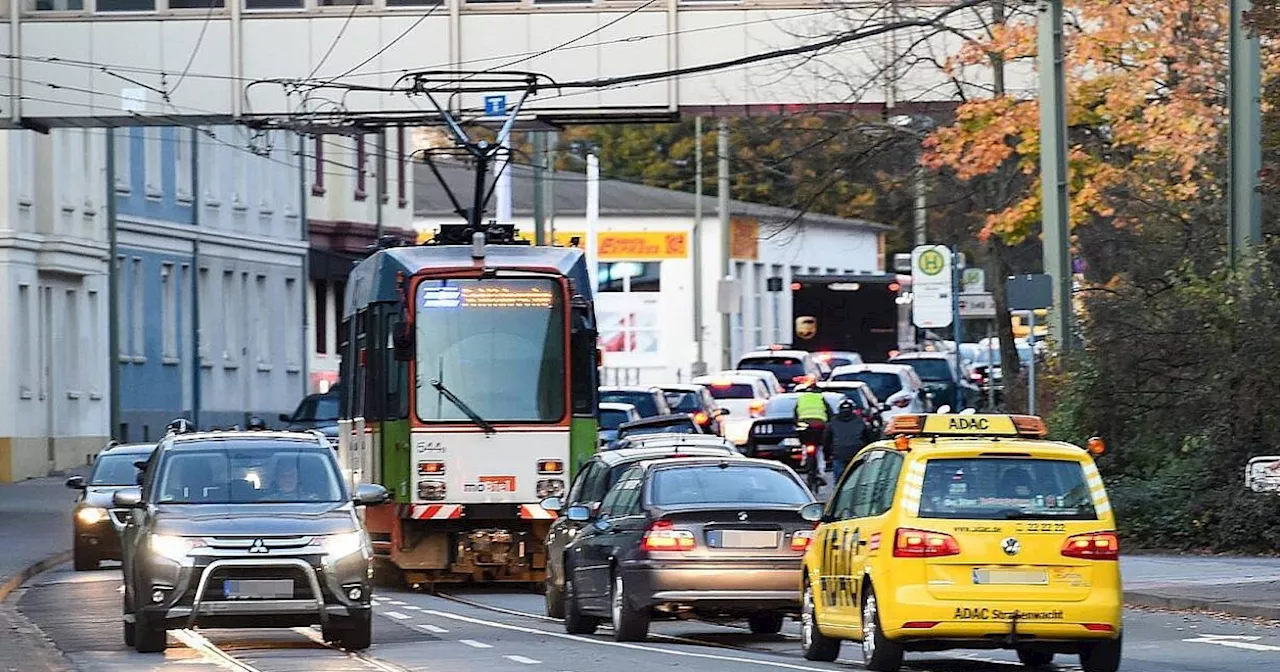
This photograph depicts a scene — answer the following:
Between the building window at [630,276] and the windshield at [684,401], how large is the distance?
50887mm

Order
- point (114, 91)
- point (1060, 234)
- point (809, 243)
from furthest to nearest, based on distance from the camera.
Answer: point (809, 243)
point (114, 91)
point (1060, 234)

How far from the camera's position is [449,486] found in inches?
1076

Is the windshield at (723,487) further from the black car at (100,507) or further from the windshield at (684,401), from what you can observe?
the windshield at (684,401)

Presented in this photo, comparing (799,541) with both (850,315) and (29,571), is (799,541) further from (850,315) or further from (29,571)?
(850,315)

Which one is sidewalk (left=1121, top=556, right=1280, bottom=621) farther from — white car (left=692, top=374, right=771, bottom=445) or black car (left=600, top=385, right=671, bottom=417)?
white car (left=692, top=374, right=771, bottom=445)

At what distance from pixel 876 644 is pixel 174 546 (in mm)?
5421

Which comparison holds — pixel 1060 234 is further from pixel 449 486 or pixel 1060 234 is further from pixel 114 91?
pixel 114 91

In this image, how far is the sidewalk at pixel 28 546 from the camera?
1927cm

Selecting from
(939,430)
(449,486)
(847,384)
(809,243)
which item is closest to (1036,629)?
(939,430)

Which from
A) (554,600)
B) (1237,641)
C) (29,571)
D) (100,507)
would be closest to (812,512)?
(1237,641)

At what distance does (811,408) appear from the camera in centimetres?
4344

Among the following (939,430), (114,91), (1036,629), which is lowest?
(1036,629)

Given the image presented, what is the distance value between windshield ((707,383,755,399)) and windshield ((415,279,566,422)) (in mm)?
26304

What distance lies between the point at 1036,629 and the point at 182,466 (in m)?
7.27
